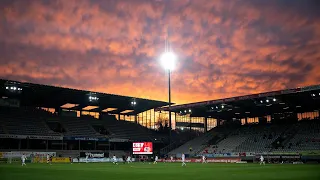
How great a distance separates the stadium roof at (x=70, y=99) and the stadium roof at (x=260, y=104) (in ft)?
27.0

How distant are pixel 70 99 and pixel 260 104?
39589 mm

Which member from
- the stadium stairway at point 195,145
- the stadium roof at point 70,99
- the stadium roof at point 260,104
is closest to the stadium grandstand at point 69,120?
the stadium roof at point 70,99

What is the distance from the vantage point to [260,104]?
68.4 metres

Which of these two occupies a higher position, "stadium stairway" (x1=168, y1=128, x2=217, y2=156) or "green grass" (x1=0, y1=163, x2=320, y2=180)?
"stadium stairway" (x1=168, y1=128, x2=217, y2=156)

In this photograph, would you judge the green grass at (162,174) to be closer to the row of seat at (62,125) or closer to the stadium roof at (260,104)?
the stadium roof at (260,104)

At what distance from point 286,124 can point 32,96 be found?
54.1m

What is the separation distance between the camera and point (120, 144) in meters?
91.5

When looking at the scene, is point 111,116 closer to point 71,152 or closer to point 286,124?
point 71,152

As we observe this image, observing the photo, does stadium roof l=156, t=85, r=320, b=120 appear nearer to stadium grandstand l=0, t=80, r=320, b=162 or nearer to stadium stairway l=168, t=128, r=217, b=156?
stadium grandstand l=0, t=80, r=320, b=162

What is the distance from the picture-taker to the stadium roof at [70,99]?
220 feet

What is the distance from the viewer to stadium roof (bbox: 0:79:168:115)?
66.9 metres

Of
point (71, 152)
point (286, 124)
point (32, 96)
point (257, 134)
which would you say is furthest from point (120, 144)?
point (286, 124)

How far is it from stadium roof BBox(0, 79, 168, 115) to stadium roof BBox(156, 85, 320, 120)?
8.24 m

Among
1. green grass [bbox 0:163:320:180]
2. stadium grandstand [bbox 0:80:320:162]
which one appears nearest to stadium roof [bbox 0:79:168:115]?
stadium grandstand [bbox 0:80:320:162]
